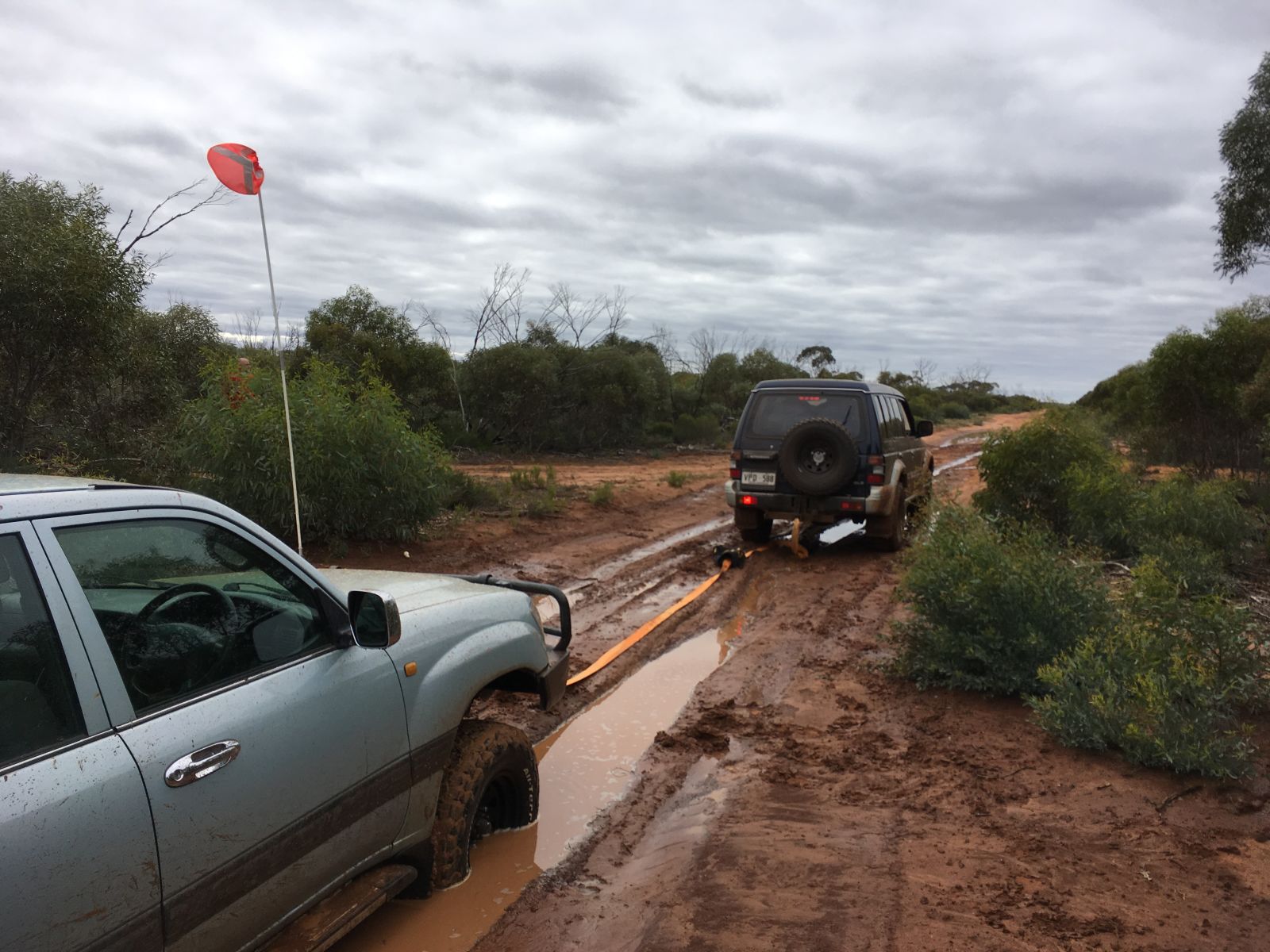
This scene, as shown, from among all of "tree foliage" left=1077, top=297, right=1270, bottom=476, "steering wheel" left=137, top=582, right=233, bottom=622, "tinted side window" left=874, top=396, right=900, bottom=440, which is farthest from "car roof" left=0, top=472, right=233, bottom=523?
"tree foliage" left=1077, top=297, right=1270, bottom=476

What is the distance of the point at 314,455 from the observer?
9.52 metres

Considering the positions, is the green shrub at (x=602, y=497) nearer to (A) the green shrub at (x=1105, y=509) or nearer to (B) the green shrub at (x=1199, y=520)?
(A) the green shrub at (x=1105, y=509)

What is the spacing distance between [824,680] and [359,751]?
4188mm

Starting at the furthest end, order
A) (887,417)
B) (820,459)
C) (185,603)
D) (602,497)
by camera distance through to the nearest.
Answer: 1. (602,497)
2. (887,417)
3. (820,459)
4. (185,603)

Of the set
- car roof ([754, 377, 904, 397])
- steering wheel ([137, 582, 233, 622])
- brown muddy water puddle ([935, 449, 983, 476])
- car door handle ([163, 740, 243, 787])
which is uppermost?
car roof ([754, 377, 904, 397])

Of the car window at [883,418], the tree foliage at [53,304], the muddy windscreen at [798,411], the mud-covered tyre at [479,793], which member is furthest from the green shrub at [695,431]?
the mud-covered tyre at [479,793]

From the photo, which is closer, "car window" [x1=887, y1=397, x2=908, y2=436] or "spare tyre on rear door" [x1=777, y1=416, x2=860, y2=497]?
"spare tyre on rear door" [x1=777, y1=416, x2=860, y2=497]

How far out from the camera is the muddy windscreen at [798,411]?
10.5m

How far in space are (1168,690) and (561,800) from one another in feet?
10.4

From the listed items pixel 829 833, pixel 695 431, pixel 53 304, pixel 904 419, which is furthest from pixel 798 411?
pixel 695 431

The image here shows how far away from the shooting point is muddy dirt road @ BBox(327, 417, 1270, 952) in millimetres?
3215

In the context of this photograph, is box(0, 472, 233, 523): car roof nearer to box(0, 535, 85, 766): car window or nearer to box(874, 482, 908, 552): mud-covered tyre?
box(0, 535, 85, 766): car window

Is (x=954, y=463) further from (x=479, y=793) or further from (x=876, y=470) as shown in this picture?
(x=479, y=793)

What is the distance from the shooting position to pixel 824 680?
6.36 metres
